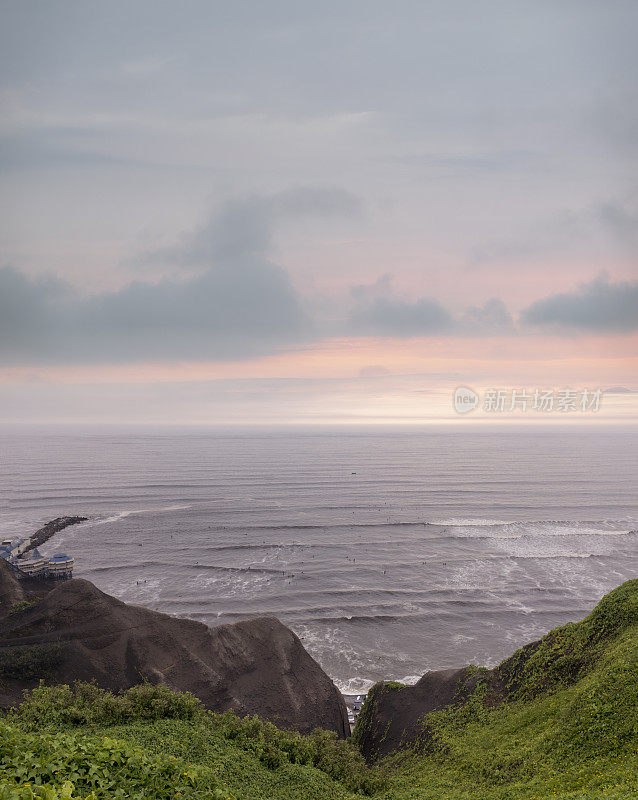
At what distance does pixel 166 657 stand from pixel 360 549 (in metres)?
46.4

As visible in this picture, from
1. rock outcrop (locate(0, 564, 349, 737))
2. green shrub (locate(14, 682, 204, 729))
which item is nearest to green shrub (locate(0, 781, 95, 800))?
green shrub (locate(14, 682, 204, 729))

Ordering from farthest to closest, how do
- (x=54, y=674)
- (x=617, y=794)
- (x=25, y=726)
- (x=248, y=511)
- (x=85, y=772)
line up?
→ (x=248, y=511) < (x=54, y=674) < (x=25, y=726) < (x=617, y=794) < (x=85, y=772)

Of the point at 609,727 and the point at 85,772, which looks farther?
the point at 609,727

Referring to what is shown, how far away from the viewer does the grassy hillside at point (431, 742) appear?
13102 millimetres

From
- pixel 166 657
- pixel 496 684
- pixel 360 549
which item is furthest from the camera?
pixel 360 549

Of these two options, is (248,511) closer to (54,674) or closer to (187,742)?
(54,674)

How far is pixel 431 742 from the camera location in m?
23.9

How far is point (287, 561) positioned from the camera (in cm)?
6794

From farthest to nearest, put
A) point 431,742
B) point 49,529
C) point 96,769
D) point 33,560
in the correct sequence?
1. point 49,529
2. point 33,560
3. point 431,742
4. point 96,769

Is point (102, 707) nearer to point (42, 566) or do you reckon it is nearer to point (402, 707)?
point (402, 707)

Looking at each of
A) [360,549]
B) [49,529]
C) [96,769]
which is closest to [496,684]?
[96,769]

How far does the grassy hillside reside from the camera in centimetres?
1310

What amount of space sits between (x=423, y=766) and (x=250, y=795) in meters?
11.4

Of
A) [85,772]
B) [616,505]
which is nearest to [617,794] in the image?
[85,772]
